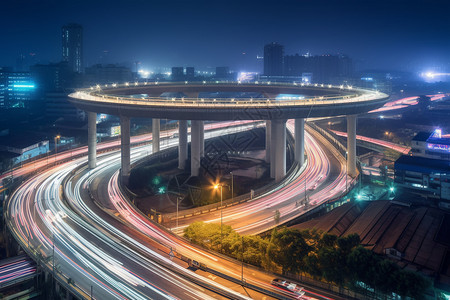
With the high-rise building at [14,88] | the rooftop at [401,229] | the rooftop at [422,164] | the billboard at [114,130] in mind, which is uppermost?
the high-rise building at [14,88]

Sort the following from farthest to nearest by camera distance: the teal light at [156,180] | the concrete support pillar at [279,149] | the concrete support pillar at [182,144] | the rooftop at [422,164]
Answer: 1. the concrete support pillar at [182,144]
2. the teal light at [156,180]
3. the concrete support pillar at [279,149]
4. the rooftop at [422,164]

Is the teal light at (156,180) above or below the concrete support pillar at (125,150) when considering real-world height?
below

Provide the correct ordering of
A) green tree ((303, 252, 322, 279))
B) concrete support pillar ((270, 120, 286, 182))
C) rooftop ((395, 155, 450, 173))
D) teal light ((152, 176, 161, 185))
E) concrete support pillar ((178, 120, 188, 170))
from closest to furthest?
green tree ((303, 252, 322, 279)), rooftop ((395, 155, 450, 173)), concrete support pillar ((270, 120, 286, 182)), teal light ((152, 176, 161, 185)), concrete support pillar ((178, 120, 188, 170))

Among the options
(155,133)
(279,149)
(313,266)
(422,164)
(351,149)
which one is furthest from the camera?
(155,133)

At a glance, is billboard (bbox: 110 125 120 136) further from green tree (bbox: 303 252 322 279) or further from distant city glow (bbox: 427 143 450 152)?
green tree (bbox: 303 252 322 279)

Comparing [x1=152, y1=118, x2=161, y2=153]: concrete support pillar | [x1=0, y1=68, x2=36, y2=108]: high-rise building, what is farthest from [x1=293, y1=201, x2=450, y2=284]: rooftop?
[x1=0, y1=68, x2=36, y2=108]: high-rise building

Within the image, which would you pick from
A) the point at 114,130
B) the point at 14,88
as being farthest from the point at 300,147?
the point at 14,88

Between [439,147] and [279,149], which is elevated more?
[439,147]

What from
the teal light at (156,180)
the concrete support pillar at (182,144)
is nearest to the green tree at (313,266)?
the teal light at (156,180)

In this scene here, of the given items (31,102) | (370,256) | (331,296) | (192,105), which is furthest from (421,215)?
(31,102)

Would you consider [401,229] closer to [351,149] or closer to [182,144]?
[351,149]

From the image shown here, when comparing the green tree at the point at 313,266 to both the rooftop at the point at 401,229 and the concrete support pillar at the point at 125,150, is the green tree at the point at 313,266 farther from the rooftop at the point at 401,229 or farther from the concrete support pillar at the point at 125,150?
the concrete support pillar at the point at 125,150

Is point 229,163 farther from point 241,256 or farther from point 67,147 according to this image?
point 241,256
